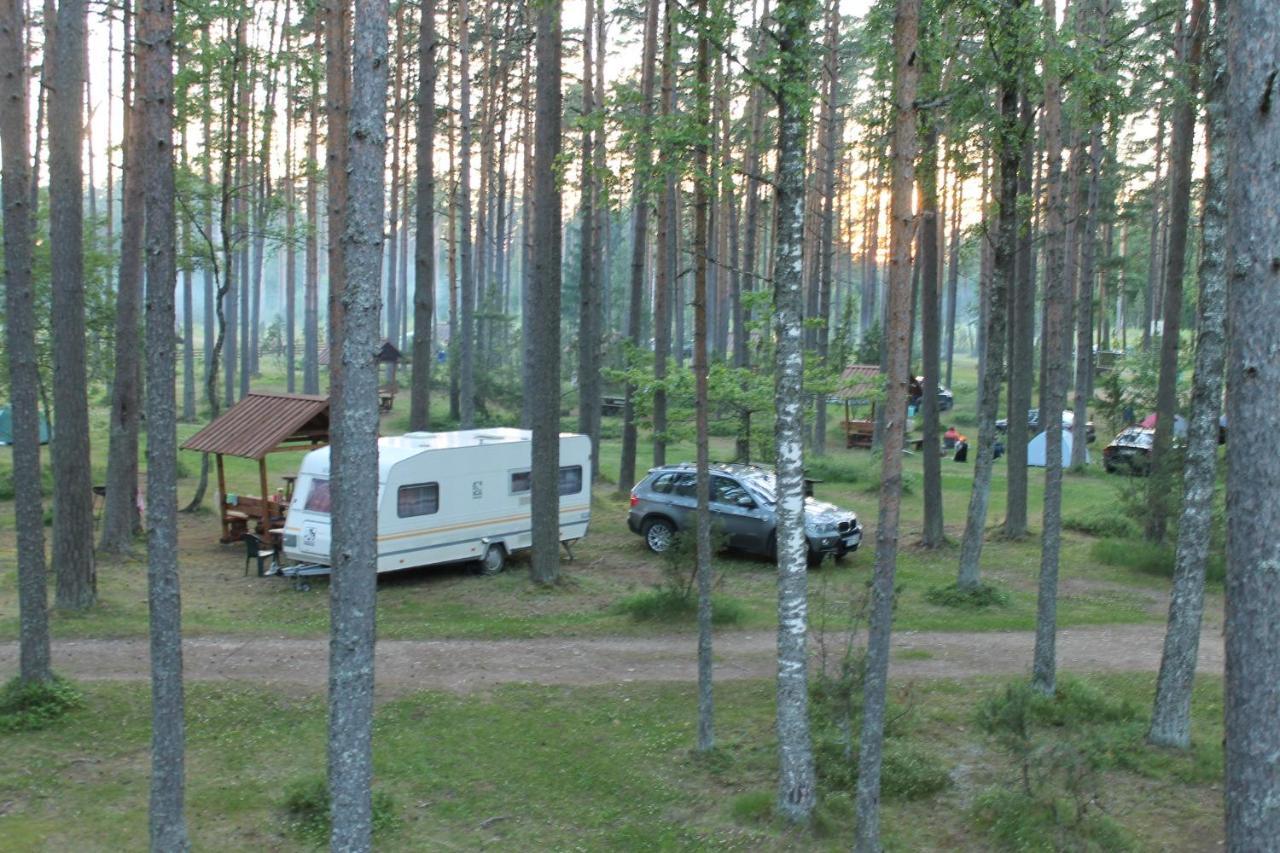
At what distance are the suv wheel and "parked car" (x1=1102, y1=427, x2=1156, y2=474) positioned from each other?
27.1 feet

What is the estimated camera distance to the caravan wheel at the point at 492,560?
1653cm

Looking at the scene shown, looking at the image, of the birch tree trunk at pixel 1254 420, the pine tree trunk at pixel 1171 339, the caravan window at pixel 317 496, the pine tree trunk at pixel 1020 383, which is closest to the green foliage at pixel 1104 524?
the pine tree trunk at pixel 1020 383

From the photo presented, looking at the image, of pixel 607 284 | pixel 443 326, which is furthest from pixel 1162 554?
pixel 443 326

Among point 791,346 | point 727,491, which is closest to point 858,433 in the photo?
point 727,491

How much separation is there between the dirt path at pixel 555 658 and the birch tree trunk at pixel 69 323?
4.33ft

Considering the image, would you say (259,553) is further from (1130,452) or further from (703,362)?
(1130,452)

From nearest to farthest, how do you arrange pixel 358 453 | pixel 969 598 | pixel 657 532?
pixel 358 453 < pixel 969 598 < pixel 657 532

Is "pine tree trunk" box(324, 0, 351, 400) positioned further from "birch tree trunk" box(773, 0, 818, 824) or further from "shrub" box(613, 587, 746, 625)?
"shrub" box(613, 587, 746, 625)

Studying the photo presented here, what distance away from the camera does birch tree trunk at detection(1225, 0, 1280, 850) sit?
14.0 ft

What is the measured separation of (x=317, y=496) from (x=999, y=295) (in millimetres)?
10002

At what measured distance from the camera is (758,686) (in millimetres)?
11266

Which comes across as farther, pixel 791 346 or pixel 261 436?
pixel 261 436

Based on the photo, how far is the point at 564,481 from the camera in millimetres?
17562

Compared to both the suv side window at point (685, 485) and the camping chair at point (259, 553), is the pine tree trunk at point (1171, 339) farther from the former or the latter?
the camping chair at point (259, 553)
